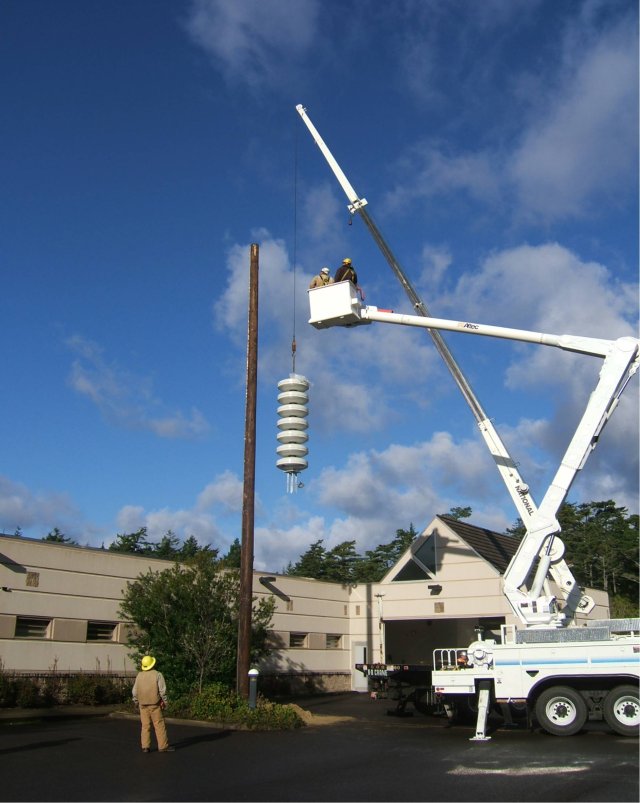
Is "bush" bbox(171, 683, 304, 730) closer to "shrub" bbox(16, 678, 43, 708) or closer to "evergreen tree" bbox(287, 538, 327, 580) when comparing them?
"shrub" bbox(16, 678, 43, 708)

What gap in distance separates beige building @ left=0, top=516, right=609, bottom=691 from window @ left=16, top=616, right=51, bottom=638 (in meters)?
0.03

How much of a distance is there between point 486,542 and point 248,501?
15739 mm

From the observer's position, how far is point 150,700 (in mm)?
12875

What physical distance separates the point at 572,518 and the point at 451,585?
62.8m

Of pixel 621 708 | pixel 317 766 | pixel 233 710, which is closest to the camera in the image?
pixel 317 766

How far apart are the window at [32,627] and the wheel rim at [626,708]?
15444 mm

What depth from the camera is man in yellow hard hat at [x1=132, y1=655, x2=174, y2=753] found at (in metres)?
12.8

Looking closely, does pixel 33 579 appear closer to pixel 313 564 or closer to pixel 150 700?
pixel 150 700

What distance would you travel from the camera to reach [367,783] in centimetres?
1017

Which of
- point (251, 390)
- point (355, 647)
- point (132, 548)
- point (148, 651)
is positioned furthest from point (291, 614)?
point (132, 548)

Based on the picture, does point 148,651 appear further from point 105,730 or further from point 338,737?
point 338,737

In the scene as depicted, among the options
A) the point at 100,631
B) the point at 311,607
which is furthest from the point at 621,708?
the point at 311,607

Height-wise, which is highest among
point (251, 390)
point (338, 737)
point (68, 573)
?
point (251, 390)

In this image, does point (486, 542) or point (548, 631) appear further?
point (486, 542)
